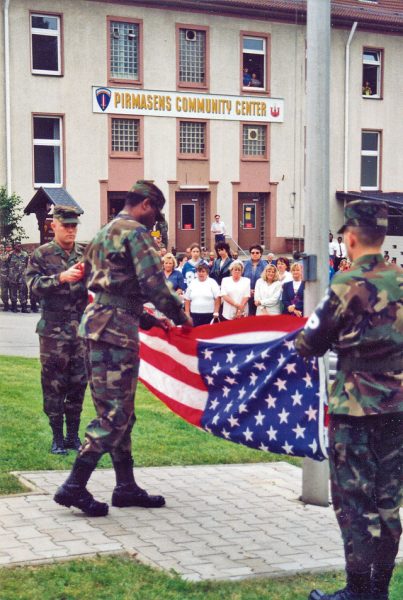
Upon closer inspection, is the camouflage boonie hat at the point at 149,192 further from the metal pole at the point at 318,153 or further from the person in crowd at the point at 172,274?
the person in crowd at the point at 172,274

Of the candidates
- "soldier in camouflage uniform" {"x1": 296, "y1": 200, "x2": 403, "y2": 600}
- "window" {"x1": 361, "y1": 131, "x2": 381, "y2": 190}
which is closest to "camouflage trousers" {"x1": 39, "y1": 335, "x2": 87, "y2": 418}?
"soldier in camouflage uniform" {"x1": 296, "y1": 200, "x2": 403, "y2": 600}

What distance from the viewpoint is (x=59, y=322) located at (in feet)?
30.0

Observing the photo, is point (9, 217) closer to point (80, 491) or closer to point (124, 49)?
point (124, 49)

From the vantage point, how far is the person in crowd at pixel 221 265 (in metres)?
19.4

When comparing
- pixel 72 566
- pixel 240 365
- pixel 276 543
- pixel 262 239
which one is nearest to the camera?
pixel 72 566

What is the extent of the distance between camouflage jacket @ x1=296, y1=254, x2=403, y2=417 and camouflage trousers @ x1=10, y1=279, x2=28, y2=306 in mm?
24072

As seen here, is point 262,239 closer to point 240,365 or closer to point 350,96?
point 350,96

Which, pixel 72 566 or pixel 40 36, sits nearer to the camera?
pixel 72 566

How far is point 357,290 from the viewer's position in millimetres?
5117

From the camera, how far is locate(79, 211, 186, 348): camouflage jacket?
6.59 meters

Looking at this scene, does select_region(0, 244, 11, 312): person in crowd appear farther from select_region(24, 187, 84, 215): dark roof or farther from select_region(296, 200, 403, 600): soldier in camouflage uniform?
select_region(296, 200, 403, 600): soldier in camouflage uniform

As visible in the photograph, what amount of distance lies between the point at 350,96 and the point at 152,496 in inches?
1523

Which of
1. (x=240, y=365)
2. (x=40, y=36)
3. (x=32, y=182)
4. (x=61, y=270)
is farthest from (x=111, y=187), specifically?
(x=240, y=365)

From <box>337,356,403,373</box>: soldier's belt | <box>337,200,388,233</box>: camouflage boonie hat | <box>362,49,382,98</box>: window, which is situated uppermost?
<box>362,49,382,98</box>: window
